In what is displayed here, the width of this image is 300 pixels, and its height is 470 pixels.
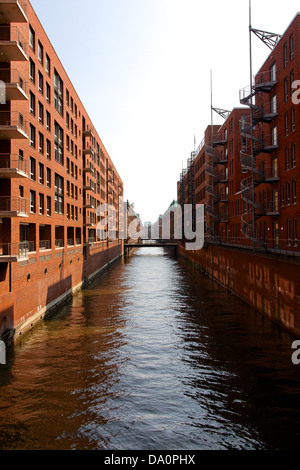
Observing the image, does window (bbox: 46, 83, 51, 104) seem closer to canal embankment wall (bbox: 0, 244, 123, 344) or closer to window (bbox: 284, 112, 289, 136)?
canal embankment wall (bbox: 0, 244, 123, 344)

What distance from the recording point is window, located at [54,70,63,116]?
32.2m

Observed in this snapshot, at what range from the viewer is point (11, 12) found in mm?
18859

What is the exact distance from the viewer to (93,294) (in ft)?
114

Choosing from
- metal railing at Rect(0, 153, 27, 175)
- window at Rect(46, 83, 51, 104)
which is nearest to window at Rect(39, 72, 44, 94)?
window at Rect(46, 83, 51, 104)

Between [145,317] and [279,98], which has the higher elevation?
[279,98]

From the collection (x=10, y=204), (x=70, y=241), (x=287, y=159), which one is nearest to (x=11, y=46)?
(x=10, y=204)

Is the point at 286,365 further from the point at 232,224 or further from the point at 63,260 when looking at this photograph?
the point at 232,224

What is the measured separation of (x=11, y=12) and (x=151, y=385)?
18964 mm

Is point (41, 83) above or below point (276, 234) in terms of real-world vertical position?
above

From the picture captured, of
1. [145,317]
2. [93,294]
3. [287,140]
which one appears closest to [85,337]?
[145,317]

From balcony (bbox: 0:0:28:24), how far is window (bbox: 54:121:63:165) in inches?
492

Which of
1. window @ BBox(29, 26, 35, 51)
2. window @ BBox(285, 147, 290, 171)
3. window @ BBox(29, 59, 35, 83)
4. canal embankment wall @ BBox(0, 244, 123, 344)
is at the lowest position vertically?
canal embankment wall @ BBox(0, 244, 123, 344)

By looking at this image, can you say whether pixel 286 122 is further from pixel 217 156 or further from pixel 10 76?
pixel 217 156
